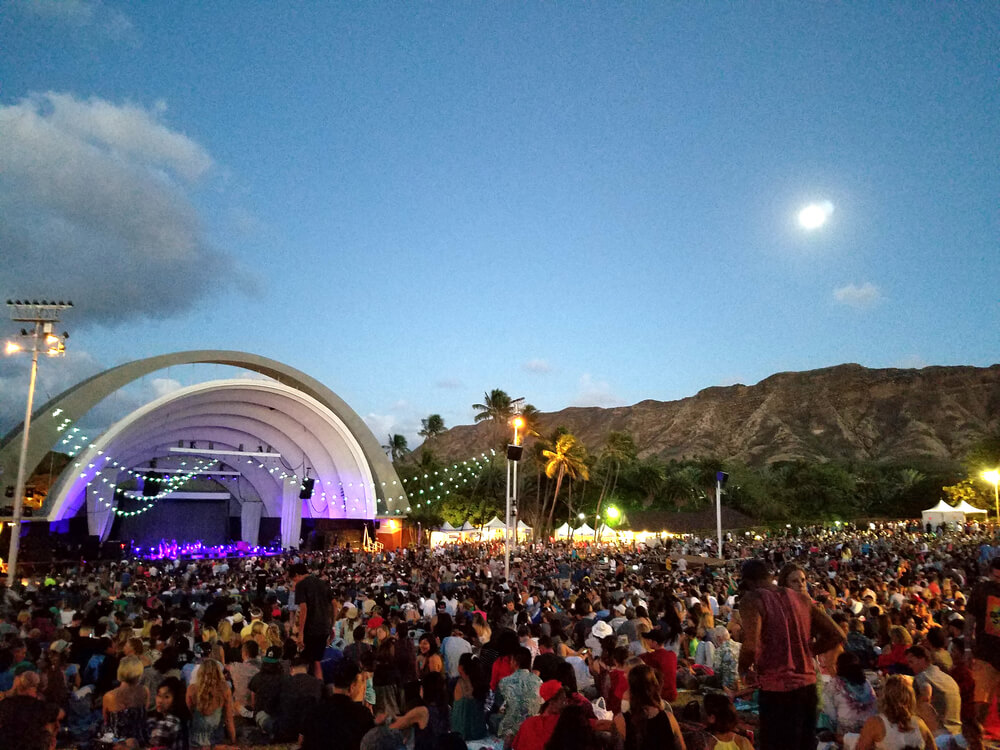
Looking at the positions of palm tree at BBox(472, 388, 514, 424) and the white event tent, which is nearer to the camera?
the white event tent

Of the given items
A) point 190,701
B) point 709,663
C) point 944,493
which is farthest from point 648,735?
point 944,493

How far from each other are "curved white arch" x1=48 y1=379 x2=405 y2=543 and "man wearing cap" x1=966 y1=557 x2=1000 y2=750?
31.8m

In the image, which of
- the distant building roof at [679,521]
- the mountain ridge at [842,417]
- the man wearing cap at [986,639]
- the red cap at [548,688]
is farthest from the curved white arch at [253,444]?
the mountain ridge at [842,417]

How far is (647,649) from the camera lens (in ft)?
25.5

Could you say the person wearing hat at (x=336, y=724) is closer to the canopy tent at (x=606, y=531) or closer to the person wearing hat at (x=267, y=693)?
the person wearing hat at (x=267, y=693)

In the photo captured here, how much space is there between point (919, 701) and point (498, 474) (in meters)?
59.7

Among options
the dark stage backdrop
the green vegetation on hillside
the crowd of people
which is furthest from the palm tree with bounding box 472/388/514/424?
the crowd of people

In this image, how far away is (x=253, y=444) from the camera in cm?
4234

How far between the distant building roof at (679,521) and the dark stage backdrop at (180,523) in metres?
31.5

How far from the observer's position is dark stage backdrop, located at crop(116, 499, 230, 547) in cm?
4662

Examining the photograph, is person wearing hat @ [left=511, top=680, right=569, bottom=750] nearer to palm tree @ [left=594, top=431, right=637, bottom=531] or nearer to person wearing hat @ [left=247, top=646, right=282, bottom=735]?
person wearing hat @ [left=247, top=646, right=282, bottom=735]

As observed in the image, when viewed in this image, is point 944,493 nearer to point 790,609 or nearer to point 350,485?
point 350,485

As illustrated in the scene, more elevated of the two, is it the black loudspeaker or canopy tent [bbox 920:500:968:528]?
the black loudspeaker

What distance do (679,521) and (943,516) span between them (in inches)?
804
